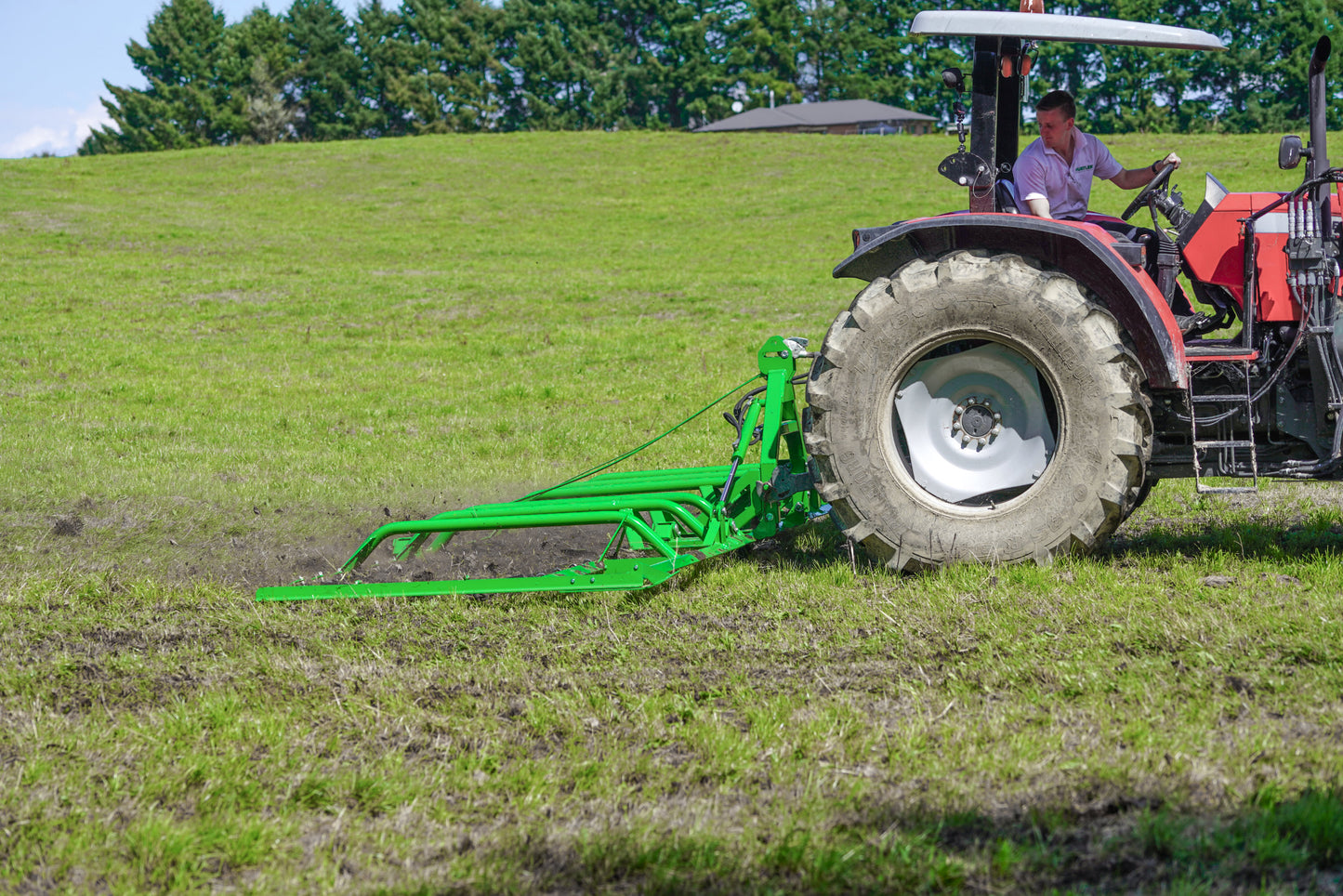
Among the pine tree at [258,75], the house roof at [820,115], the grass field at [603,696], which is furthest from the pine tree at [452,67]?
the grass field at [603,696]

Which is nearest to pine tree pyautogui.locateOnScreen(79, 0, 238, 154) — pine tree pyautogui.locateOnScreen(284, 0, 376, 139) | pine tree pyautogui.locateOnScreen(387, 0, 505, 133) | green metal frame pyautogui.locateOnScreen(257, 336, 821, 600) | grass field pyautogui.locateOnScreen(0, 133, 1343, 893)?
pine tree pyautogui.locateOnScreen(284, 0, 376, 139)

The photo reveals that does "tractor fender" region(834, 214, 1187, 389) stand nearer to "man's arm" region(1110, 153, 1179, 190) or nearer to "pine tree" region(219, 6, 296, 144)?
"man's arm" region(1110, 153, 1179, 190)

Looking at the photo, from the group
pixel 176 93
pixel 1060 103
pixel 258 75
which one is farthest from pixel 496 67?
pixel 1060 103

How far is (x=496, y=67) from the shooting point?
63656 millimetres

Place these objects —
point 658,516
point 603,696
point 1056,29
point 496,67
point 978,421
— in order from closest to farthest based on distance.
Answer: point 603,696
point 1056,29
point 978,421
point 658,516
point 496,67

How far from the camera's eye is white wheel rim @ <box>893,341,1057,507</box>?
4.86 meters

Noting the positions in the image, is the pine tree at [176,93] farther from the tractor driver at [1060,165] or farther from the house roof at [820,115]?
the tractor driver at [1060,165]

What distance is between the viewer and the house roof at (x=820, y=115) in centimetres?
5466

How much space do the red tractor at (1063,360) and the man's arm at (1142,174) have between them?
6 cm

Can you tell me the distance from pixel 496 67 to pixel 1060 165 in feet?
205

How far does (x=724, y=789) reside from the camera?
3.05 meters

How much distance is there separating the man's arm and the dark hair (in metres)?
0.37

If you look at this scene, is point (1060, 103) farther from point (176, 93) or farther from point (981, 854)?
point (176, 93)

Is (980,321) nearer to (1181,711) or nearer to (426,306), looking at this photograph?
(1181,711)
